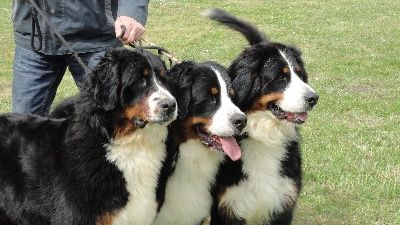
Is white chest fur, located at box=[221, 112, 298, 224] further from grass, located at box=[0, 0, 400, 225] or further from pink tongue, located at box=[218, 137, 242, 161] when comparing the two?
grass, located at box=[0, 0, 400, 225]

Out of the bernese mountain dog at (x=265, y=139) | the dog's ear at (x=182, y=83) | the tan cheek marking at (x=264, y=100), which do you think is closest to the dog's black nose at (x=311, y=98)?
the bernese mountain dog at (x=265, y=139)

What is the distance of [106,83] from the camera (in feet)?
12.3

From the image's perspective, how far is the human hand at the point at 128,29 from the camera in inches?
165

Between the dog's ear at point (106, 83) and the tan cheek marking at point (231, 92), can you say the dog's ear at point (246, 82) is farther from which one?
the dog's ear at point (106, 83)

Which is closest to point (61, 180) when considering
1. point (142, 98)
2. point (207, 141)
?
point (142, 98)

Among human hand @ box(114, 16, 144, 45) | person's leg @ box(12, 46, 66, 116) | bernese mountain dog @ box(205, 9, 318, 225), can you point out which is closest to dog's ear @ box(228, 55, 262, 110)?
bernese mountain dog @ box(205, 9, 318, 225)

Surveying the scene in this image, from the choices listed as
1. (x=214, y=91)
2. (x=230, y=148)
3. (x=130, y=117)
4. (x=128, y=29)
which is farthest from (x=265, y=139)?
(x=128, y=29)

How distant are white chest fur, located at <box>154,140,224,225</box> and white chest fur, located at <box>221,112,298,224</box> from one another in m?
0.22

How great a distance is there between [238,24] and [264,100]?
2.70 feet

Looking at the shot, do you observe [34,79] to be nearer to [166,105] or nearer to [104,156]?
[104,156]

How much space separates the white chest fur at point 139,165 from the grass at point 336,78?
2.18 m

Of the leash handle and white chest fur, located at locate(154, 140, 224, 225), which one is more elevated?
the leash handle

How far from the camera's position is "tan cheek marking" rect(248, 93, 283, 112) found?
4273 millimetres

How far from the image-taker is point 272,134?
4367 millimetres
